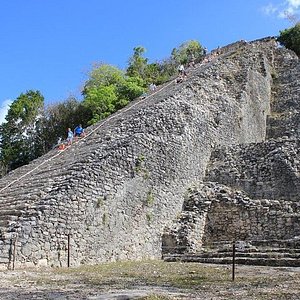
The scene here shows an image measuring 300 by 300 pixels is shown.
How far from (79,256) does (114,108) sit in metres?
19.4

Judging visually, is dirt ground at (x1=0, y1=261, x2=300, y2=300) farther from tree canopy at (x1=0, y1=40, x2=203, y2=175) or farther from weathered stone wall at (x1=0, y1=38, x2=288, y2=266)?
tree canopy at (x1=0, y1=40, x2=203, y2=175)

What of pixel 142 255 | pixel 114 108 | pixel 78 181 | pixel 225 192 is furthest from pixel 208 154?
pixel 114 108

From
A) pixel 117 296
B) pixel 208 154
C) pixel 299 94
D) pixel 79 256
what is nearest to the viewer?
pixel 117 296

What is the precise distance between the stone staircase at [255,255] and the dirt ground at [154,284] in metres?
0.75

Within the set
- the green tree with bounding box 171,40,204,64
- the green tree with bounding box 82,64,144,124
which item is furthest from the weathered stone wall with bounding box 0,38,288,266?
the green tree with bounding box 171,40,204,64

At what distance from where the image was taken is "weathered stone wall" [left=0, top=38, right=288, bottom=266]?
13.3m

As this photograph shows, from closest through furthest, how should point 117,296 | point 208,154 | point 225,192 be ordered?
point 117,296 → point 225,192 → point 208,154

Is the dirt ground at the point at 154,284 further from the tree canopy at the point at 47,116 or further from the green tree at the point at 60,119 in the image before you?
the green tree at the point at 60,119

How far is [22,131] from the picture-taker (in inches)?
1315

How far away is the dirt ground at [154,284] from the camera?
294 inches

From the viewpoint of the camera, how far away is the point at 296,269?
11656 mm

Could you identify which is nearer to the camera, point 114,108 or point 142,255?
point 142,255

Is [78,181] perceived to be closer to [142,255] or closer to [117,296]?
[142,255]

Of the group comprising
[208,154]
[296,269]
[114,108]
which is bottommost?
[296,269]
